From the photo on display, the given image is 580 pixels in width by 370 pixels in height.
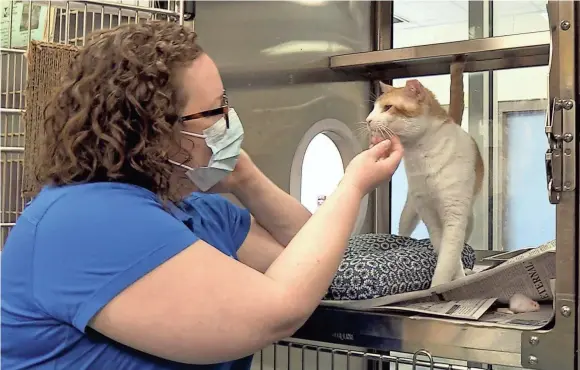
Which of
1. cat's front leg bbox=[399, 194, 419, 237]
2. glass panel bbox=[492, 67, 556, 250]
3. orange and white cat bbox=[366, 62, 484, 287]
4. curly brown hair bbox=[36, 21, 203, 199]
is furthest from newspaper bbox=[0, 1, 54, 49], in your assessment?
glass panel bbox=[492, 67, 556, 250]

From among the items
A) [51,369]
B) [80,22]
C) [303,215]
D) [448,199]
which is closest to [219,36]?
[80,22]

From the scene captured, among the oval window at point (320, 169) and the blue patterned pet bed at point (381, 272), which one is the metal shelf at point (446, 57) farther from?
the blue patterned pet bed at point (381, 272)

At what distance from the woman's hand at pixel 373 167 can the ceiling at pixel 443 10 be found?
81 centimetres

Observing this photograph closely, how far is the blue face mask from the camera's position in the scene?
78 centimetres

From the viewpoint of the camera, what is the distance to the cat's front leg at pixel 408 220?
1.23 meters

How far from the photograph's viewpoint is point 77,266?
2.05 feet

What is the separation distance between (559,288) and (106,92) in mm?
536

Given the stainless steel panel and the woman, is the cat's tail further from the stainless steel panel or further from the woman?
the woman

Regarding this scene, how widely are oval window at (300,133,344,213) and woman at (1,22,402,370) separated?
A: 56 centimetres

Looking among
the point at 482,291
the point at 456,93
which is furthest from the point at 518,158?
the point at 482,291

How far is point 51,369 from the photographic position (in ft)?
2.25

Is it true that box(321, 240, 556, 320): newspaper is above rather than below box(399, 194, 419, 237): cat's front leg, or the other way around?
below

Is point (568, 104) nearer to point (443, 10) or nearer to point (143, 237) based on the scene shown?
point (143, 237)

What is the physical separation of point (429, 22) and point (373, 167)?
0.93 m
